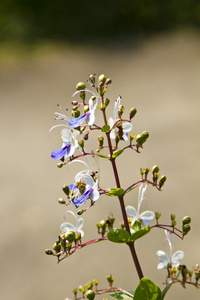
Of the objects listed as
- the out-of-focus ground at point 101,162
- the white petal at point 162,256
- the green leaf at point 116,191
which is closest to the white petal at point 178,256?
the white petal at point 162,256

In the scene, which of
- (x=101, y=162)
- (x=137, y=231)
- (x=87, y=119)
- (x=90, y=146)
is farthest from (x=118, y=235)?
(x=90, y=146)

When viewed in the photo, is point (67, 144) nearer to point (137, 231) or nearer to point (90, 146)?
point (137, 231)

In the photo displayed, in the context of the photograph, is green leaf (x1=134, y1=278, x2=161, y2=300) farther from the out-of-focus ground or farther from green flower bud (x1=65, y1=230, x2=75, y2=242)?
the out-of-focus ground

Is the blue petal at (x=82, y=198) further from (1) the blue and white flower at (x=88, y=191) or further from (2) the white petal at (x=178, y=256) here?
(2) the white petal at (x=178, y=256)

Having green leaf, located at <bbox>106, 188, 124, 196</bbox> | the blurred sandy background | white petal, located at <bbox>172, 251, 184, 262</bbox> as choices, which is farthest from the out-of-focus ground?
green leaf, located at <bbox>106, 188, 124, 196</bbox>

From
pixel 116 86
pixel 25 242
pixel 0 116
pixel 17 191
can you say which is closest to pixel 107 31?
pixel 116 86
